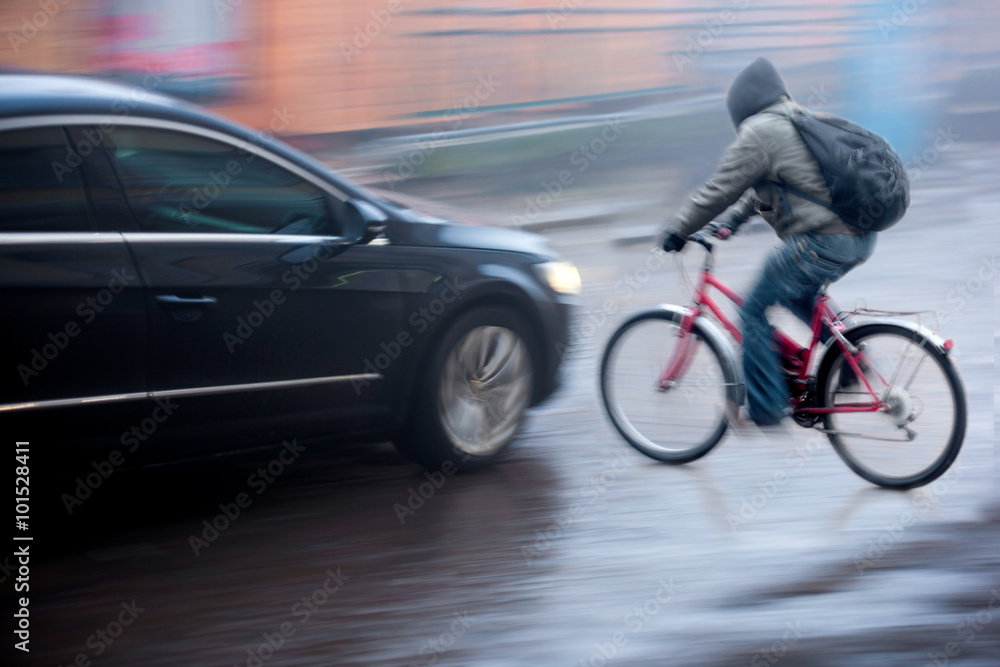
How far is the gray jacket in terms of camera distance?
15.5 feet

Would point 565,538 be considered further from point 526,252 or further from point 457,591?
point 526,252

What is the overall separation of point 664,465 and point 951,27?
18.8 meters

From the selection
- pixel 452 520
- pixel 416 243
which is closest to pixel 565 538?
pixel 452 520

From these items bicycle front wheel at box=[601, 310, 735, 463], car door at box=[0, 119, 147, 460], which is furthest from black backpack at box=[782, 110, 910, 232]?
car door at box=[0, 119, 147, 460]

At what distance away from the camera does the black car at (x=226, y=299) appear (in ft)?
13.0

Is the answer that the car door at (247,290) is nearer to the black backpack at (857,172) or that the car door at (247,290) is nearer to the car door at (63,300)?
the car door at (63,300)

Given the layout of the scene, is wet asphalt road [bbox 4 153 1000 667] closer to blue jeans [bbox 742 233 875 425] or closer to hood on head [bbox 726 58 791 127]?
blue jeans [bbox 742 233 875 425]

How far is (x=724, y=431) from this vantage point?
17.1 feet

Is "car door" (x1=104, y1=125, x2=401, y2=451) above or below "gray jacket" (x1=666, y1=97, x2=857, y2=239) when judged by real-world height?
below

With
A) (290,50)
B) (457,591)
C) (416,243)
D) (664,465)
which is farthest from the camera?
(290,50)

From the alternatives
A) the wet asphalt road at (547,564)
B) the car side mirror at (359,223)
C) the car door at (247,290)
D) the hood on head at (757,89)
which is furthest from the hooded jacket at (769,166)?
the car door at (247,290)

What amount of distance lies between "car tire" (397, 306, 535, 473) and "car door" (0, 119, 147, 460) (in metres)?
1.37

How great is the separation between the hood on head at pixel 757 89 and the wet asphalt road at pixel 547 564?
1588 millimetres

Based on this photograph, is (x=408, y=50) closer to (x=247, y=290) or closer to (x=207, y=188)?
(x=207, y=188)
